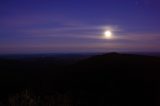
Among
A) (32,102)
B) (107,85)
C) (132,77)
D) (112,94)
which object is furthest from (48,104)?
(132,77)

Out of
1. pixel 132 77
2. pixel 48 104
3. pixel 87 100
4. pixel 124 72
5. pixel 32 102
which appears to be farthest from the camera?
pixel 124 72

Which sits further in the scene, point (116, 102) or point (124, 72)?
point (124, 72)

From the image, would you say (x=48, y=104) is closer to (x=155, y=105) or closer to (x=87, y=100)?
(x=87, y=100)

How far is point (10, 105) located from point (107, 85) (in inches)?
471

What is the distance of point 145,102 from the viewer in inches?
670

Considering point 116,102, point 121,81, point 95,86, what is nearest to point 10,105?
point 116,102

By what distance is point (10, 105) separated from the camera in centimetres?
1081

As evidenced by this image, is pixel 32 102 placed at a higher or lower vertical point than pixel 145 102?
higher

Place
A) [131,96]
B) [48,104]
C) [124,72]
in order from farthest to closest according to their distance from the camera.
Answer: [124,72] < [131,96] < [48,104]

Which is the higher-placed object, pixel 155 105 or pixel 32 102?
pixel 32 102

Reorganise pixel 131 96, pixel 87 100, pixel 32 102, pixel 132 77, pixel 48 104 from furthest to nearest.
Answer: pixel 132 77 → pixel 131 96 → pixel 87 100 → pixel 48 104 → pixel 32 102

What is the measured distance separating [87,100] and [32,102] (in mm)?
6332

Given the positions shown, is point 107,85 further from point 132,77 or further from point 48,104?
point 48,104

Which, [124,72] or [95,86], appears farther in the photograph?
[124,72]
